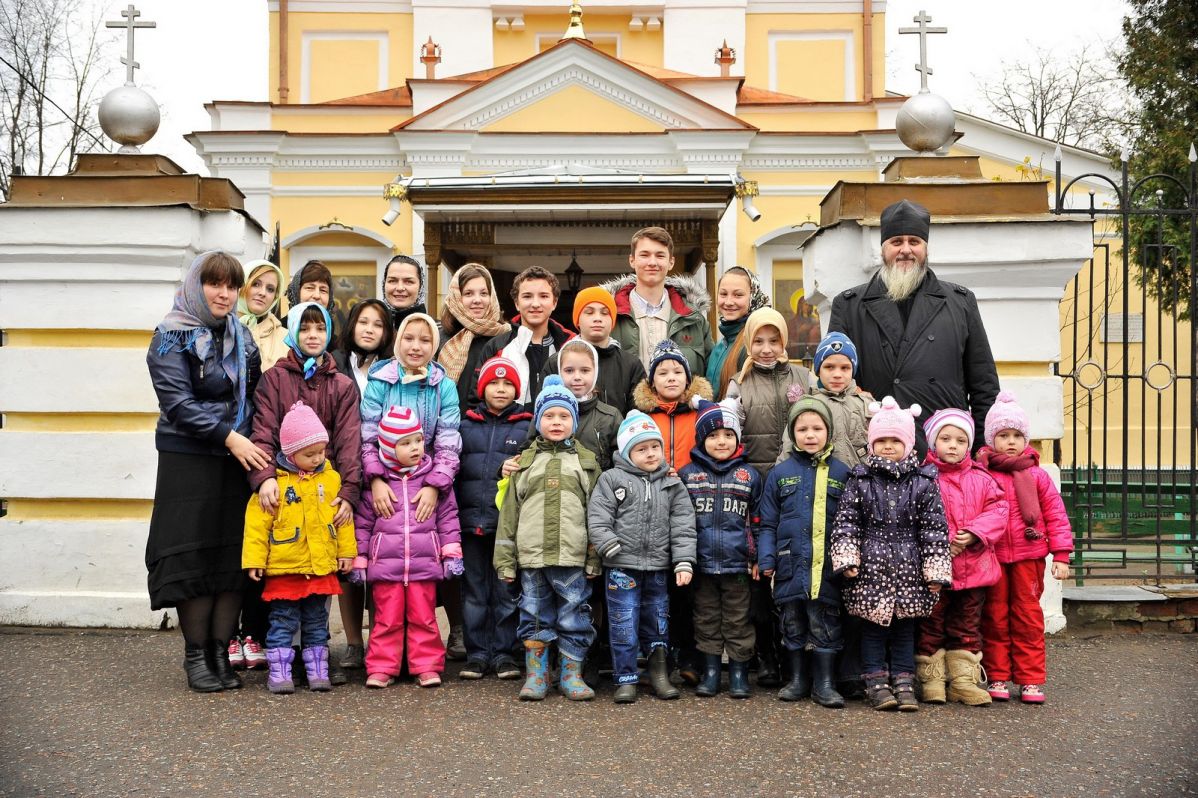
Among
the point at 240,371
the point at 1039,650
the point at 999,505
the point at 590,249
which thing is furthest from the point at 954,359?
the point at 590,249

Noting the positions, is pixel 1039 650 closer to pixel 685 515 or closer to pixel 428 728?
pixel 685 515

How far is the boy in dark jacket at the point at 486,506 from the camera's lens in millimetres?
4895

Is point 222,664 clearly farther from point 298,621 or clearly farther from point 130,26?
point 130,26

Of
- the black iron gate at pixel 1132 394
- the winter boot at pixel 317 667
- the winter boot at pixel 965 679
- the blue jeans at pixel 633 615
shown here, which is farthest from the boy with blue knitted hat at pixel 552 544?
the black iron gate at pixel 1132 394

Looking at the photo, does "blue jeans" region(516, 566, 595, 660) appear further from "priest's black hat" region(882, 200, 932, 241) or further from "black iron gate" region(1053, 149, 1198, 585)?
"black iron gate" region(1053, 149, 1198, 585)

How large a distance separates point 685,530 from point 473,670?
114 cm

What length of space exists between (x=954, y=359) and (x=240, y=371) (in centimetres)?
307

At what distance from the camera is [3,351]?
5.81 meters

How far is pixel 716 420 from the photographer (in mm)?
4602

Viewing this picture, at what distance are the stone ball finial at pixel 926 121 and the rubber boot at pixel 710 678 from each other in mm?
3110

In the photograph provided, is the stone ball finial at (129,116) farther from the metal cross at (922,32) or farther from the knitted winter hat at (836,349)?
the metal cross at (922,32)

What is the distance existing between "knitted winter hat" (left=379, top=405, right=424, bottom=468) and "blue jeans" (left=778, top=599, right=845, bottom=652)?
1713 millimetres

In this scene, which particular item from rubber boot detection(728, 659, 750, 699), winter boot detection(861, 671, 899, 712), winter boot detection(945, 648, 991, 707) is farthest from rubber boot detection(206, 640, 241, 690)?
winter boot detection(945, 648, 991, 707)

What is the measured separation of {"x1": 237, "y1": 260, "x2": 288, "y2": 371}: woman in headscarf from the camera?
A: 5215mm
